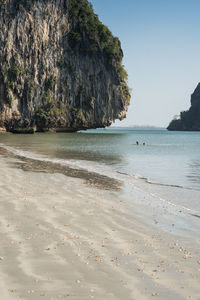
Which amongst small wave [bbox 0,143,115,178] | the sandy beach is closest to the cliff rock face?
small wave [bbox 0,143,115,178]

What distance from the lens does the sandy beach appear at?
3.93 meters

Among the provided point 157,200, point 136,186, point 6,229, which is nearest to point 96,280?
point 6,229

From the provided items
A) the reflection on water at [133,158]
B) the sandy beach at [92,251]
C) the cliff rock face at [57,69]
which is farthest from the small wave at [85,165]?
the cliff rock face at [57,69]

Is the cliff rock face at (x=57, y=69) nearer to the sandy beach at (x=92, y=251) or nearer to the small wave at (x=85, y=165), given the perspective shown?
the small wave at (x=85, y=165)

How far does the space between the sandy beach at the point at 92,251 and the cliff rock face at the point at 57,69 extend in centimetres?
6648

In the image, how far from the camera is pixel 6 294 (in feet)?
12.1

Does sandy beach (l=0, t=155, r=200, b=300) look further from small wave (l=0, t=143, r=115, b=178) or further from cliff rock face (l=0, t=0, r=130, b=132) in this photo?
cliff rock face (l=0, t=0, r=130, b=132)

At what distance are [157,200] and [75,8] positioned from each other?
3376 inches

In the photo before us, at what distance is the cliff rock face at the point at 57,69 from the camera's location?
7094 cm

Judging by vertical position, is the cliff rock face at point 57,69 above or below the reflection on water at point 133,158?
above

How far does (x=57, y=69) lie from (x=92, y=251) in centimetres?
8183

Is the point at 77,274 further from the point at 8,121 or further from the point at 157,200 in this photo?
the point at 8,121

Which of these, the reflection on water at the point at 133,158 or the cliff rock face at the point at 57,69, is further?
the cliff rock face at the point at 57,69

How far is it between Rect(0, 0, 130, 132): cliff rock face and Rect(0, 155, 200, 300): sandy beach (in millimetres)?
66476
